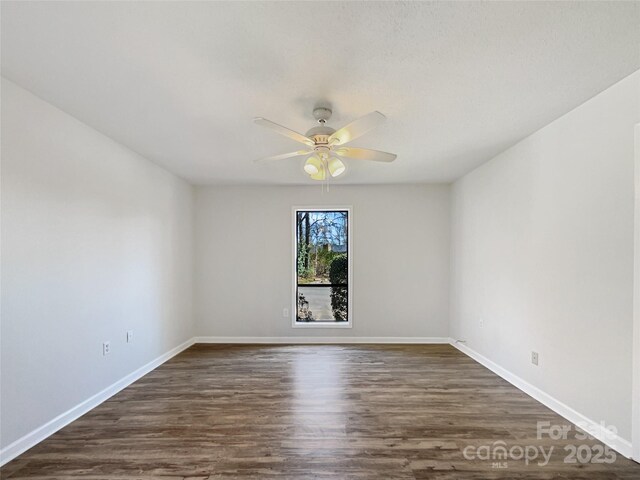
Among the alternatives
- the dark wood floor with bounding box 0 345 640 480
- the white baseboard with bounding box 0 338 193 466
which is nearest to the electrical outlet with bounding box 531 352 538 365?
the dark wood floor with bounding box 0 345 640 480

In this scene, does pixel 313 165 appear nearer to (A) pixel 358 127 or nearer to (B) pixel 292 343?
(A) pixel 358 127

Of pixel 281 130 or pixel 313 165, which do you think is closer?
pixel 281 130

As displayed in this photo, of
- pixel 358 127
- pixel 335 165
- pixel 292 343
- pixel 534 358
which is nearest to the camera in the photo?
pixel 358 127

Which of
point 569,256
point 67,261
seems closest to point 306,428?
point 67,261

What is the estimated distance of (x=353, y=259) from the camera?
488cm

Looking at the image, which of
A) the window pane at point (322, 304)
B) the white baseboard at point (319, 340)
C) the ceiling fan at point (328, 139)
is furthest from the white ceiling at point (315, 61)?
the white baseboard at point (319, 340)

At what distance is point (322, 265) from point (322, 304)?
604mm

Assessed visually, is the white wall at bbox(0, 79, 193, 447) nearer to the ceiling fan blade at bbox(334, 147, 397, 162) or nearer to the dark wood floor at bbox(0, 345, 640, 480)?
the dark wood floor at bbox(0, 345, 640, 480)

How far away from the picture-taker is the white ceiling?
1470 millimetres

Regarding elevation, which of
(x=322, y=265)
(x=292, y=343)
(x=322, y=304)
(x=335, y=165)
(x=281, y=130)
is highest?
(x=281, y=130)

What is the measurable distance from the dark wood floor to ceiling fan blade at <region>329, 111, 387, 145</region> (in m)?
2.07

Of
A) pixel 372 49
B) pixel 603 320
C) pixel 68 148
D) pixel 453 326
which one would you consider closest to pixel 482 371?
pixel 453 326

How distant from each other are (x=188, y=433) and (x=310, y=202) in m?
3.36

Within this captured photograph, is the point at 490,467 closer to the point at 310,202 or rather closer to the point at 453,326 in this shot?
the point at 453,326
